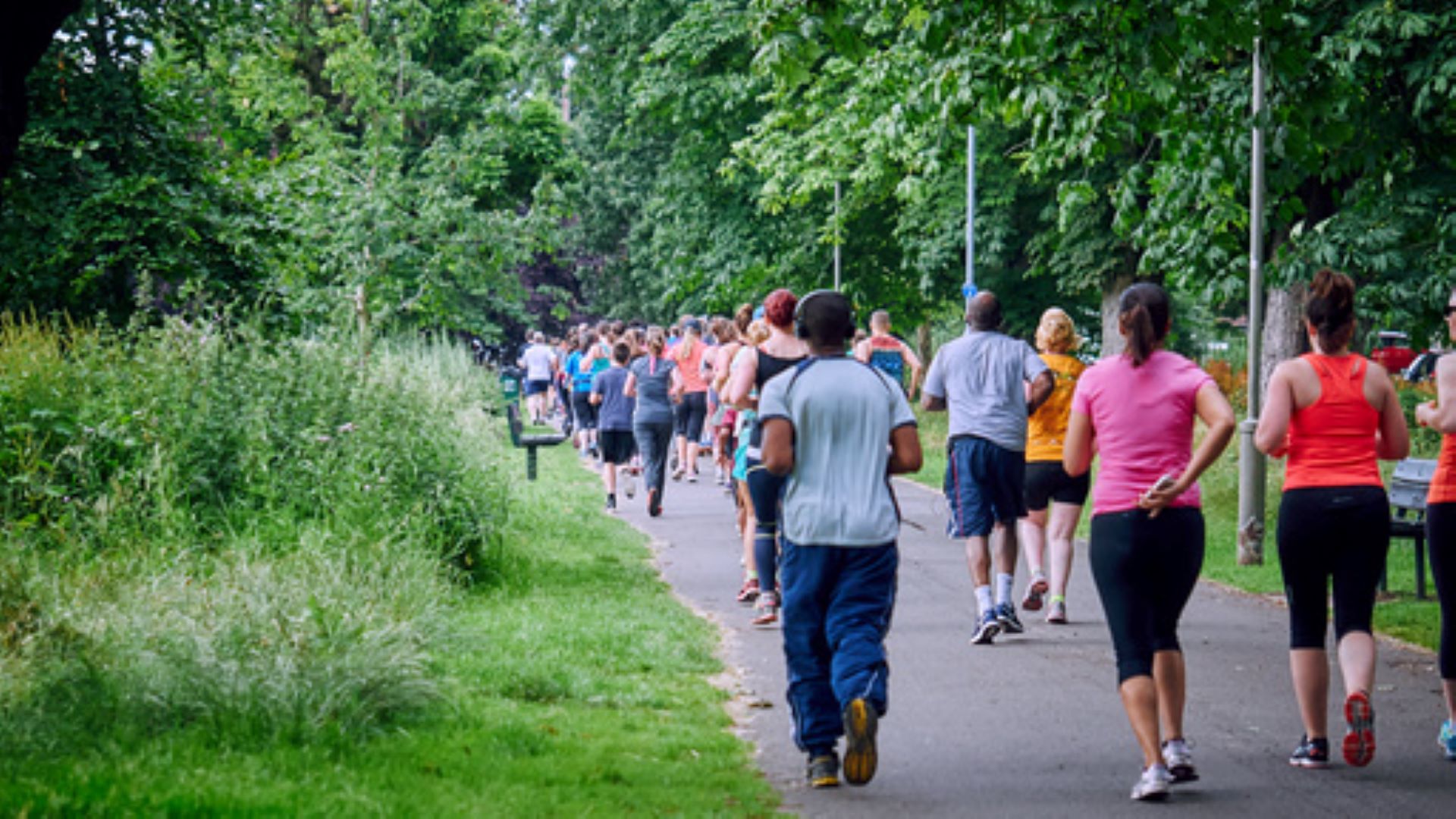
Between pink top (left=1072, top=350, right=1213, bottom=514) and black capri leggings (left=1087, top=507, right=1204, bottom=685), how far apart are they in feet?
0.24

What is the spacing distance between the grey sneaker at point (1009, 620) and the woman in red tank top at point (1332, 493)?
12.9 ft

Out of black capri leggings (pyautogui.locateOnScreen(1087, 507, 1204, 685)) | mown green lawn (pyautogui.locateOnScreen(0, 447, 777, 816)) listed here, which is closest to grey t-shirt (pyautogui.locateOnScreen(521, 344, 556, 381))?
mown green lawn (pyautogui.locateOnScreen(0, 447, 777, 816))

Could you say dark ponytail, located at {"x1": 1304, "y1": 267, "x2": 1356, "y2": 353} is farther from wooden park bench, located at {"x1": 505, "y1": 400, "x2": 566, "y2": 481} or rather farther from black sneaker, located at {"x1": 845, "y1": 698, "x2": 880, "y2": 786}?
wooden park bench, located at {"x1": 505, "y1": 400, "x2": 566, "y2": 481}

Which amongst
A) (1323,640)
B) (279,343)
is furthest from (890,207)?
(1323,640)

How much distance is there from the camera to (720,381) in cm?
1418

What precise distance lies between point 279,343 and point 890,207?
84.9 ft

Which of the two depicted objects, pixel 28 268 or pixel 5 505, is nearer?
pixel 5 505

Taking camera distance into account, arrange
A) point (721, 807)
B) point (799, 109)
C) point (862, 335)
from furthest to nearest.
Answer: point (862, 335)
point (799, 109)
point (721, 807)

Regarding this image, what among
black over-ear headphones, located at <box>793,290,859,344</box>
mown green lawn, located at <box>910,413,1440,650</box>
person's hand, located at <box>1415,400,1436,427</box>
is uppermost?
black over-ear headphones, located at <box>793,290,859,344</box>

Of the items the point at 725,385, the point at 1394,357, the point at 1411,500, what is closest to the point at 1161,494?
the point at 1411,500

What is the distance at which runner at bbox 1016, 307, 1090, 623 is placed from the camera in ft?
40.7

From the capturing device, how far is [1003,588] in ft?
39.6

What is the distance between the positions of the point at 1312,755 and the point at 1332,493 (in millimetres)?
1035

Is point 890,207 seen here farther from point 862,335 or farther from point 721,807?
point 721,807
